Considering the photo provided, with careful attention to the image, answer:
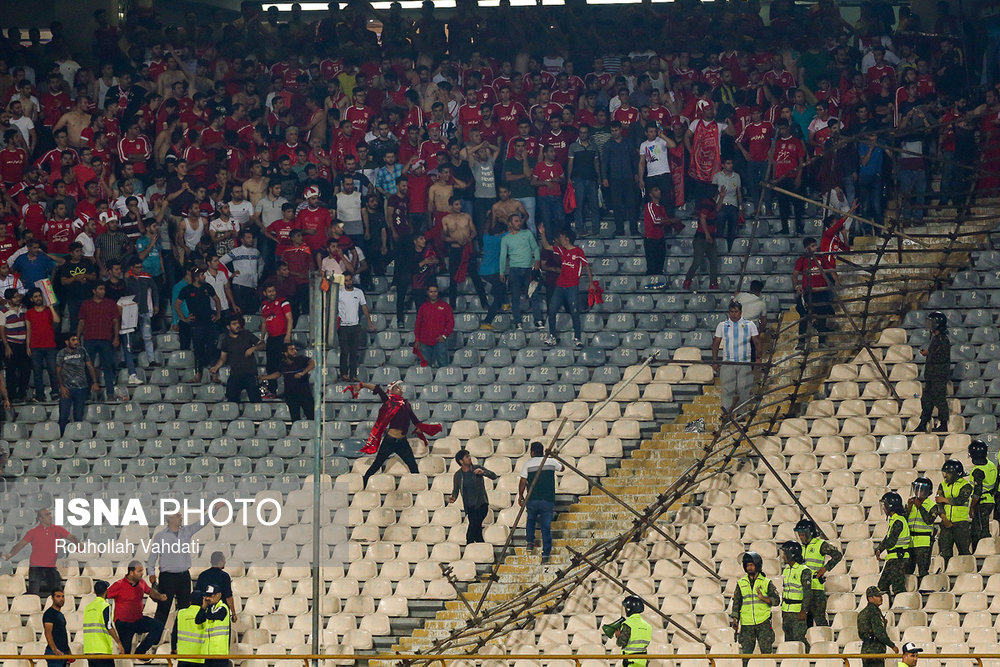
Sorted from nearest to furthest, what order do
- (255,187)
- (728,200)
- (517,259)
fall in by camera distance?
(517,259) < (728,200) < (255,187)

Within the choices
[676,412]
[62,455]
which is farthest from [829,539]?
[62,455]

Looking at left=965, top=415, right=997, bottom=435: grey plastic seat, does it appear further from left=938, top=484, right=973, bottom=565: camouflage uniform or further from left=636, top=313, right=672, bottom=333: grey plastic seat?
left=636, top=313, right=672, bottom=333: grey plastic seat

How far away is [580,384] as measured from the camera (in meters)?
19.7

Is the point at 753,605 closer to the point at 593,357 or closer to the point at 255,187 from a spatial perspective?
the point at 593,357

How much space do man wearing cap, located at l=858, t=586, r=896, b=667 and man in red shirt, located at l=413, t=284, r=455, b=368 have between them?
6763 millimetres

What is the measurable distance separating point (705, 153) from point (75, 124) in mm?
8854

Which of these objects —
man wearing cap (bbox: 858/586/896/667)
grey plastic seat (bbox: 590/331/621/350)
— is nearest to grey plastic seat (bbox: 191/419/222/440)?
grey plastic seat (bbox: 590/331/621/350)

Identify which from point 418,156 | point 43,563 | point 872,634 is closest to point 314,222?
point 418,156

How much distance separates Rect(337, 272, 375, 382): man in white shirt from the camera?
1992 centimetres

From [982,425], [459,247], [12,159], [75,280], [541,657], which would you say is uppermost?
[12,159]

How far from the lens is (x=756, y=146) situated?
21531 mm

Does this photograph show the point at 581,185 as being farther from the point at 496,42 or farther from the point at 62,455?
the point at 62,455

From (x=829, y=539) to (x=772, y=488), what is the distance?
93 cm

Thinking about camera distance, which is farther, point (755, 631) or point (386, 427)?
point (386, 427)
